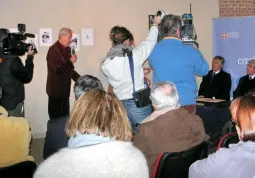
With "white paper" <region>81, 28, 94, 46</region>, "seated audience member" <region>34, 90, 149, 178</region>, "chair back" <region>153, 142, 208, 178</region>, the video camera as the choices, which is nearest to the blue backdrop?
"white paper" <region>81, 28, 94, 46</region>

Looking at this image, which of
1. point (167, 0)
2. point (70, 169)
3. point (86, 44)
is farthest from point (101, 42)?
point (70, 169)

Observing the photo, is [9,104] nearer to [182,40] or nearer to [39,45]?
[182,40]

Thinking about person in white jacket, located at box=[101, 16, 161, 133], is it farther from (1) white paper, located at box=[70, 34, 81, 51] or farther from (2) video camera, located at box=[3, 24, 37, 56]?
(1) white paper, located at box=[70, 34, 81, 51]

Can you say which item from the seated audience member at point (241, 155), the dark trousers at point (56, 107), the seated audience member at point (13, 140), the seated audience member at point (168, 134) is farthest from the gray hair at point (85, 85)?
the dark trousers at point (56, 107)

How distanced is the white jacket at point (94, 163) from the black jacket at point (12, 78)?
2178 millimetres

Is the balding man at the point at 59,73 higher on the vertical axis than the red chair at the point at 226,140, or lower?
higher

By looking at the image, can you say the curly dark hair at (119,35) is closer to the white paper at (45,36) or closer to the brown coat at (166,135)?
the brown coat at (166,135)

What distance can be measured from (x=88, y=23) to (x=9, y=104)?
2.75 metres

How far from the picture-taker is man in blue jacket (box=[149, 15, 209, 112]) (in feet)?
10.2

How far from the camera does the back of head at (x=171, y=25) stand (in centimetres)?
311

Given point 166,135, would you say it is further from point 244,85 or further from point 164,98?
point 244,85

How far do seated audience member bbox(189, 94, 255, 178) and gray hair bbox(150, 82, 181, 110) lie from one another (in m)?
0.79

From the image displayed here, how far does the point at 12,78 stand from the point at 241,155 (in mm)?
2508

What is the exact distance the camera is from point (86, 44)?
5.96 meters
